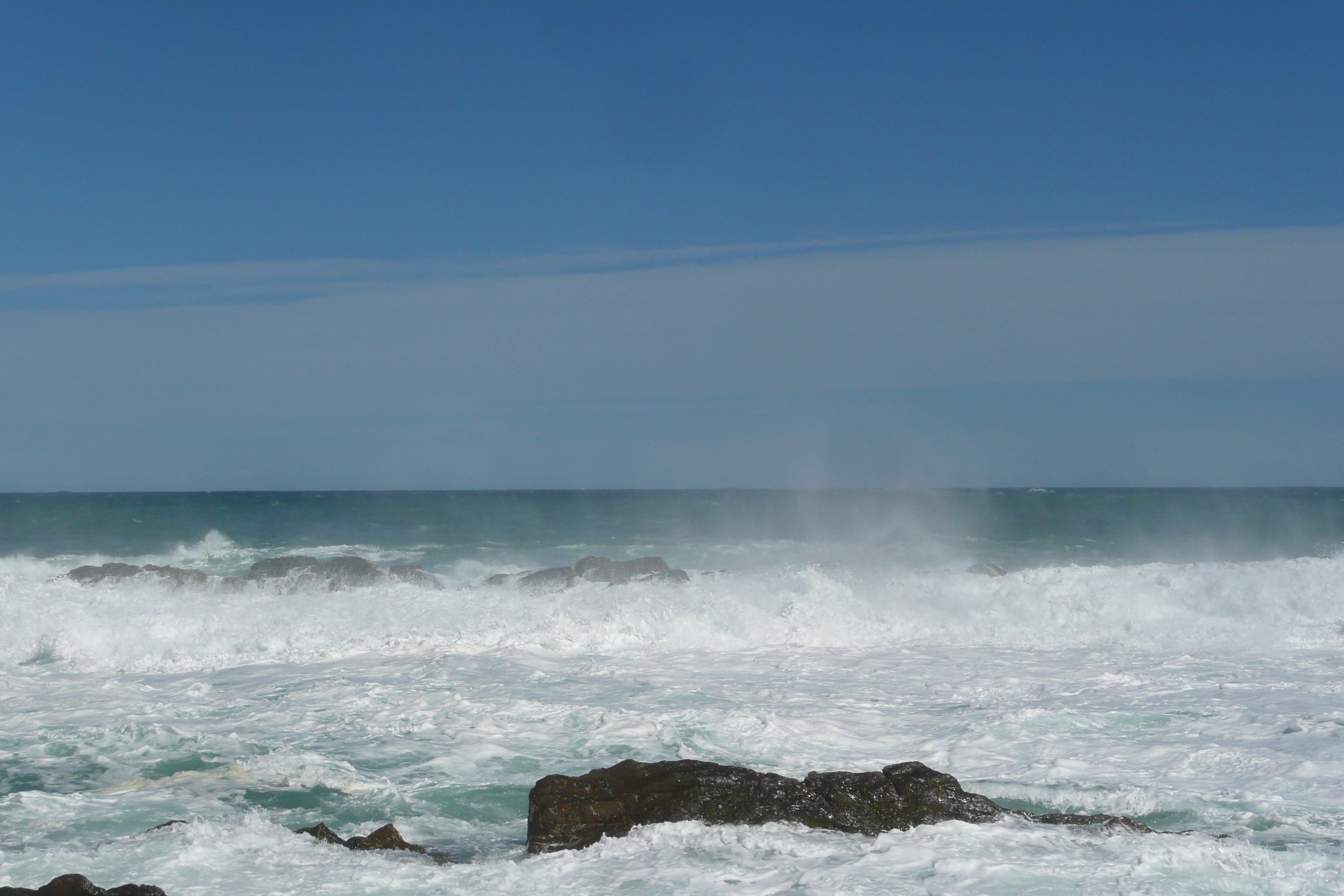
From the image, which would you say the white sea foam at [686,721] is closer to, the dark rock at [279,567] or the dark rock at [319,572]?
the dark rock at [319,572]

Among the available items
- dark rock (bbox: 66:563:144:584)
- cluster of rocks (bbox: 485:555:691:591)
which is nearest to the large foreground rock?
cluster of rocks (bbox: 485:555:691:591)

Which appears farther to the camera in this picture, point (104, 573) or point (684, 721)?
point (104, 573)

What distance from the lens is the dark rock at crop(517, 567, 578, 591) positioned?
2169cm

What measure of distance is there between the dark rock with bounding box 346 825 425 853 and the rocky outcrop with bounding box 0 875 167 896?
1.43m

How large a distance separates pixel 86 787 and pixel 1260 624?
16.1 meters

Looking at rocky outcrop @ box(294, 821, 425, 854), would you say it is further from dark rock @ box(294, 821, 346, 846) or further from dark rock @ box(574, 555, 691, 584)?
dark rock @ box(574, 555, 691, 584)

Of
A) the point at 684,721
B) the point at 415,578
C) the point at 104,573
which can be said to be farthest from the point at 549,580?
the point at 684,721

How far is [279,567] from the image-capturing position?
2462cm

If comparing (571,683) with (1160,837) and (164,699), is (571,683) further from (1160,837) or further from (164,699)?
(1160,837)

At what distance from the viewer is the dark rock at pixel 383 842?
6.54 meters

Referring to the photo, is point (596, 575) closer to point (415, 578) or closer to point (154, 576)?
point (415, 578)

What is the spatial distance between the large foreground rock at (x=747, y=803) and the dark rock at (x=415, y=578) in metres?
16.8

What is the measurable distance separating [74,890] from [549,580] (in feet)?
57.0

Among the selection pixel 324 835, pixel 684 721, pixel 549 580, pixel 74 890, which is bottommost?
pixel 324 835
